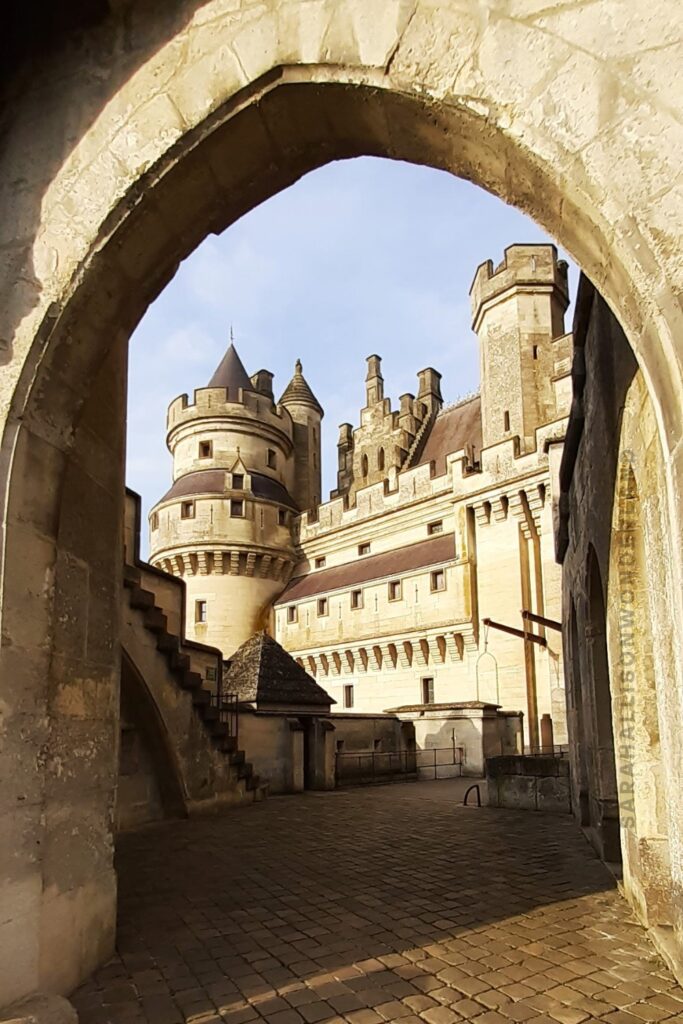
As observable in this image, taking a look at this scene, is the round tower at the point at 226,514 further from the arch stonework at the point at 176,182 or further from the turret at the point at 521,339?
the arch stonework at the point at 176,182

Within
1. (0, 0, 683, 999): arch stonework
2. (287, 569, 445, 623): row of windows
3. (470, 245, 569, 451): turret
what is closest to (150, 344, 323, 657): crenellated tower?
(287, 569, 445, 623): row of windows

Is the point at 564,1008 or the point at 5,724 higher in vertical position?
the point at 5,724

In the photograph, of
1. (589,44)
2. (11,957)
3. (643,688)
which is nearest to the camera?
(589,44)

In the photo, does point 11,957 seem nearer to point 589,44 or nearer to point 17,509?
point 17,509

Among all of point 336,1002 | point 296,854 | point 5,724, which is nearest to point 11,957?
point 5,724

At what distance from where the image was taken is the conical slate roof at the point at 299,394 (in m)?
50.4

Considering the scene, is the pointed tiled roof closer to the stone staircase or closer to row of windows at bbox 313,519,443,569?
row of windows at bbox 313,519,443,569

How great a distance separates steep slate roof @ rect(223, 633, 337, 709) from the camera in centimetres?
1669

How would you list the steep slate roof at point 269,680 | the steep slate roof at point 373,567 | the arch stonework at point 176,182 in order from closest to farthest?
the arch stonework at point 176,182 < the steep slate roof at point 269,680 < the steep slate roof at point 373,567

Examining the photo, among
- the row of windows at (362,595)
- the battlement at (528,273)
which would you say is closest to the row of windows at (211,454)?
the row of windows at (362,595)

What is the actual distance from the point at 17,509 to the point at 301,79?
2.23 metres

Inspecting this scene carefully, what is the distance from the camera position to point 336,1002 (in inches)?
142

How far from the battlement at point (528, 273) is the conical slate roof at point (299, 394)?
2073 centimetres

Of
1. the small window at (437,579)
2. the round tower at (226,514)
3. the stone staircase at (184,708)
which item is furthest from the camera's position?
the round tower at (226,514)
